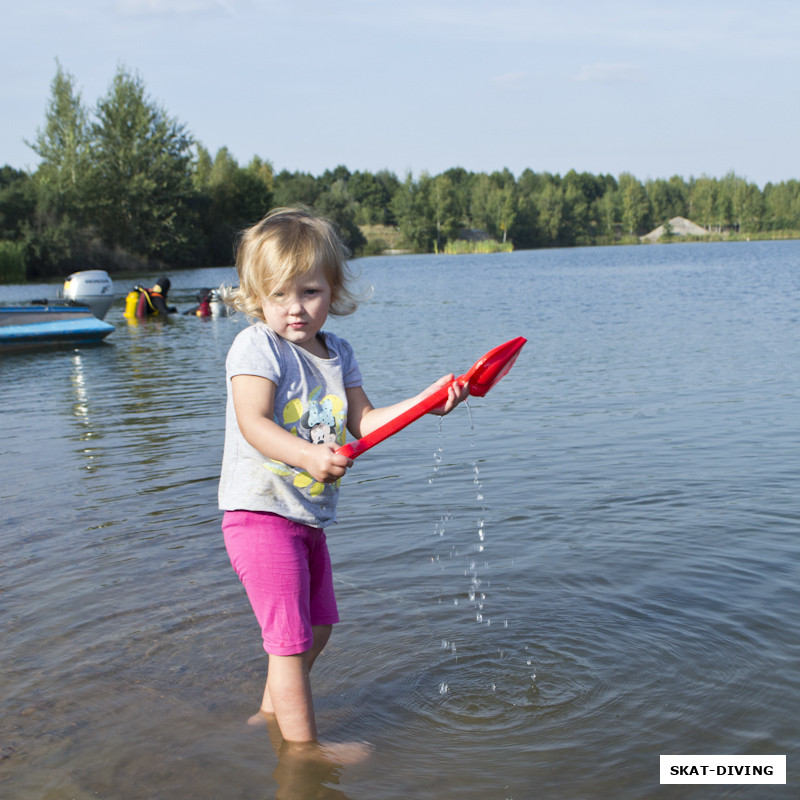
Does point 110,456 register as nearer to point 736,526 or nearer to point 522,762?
point 736,526

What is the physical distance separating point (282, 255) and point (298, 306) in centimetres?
17

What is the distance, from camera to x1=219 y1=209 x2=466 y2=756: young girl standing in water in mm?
2760

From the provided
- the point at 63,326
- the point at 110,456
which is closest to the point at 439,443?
the point at 110,456

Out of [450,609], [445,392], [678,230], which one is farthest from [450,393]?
[678,230]

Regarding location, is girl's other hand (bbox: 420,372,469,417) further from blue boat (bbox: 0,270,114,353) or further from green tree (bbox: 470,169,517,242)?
green tree (bbox: 470,169,517,242)

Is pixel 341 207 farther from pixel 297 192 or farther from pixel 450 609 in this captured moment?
pixel 450 609

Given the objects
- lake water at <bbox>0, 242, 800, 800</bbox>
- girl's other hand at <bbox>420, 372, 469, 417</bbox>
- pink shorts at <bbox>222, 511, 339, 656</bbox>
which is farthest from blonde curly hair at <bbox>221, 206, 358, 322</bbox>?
lake water at <bbox>0, 242, 800, 800</bbox>

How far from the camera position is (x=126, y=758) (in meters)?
3.06

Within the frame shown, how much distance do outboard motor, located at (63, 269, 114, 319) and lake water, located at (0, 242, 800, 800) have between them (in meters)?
12.6

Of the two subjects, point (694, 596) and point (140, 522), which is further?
point (140, 522)

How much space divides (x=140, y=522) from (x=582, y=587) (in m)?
2.92

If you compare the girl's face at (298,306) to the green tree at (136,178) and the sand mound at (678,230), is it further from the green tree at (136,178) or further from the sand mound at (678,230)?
the sand mound at (678,230)

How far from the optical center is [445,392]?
2.86m

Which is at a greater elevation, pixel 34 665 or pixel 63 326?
pixel 63 326
